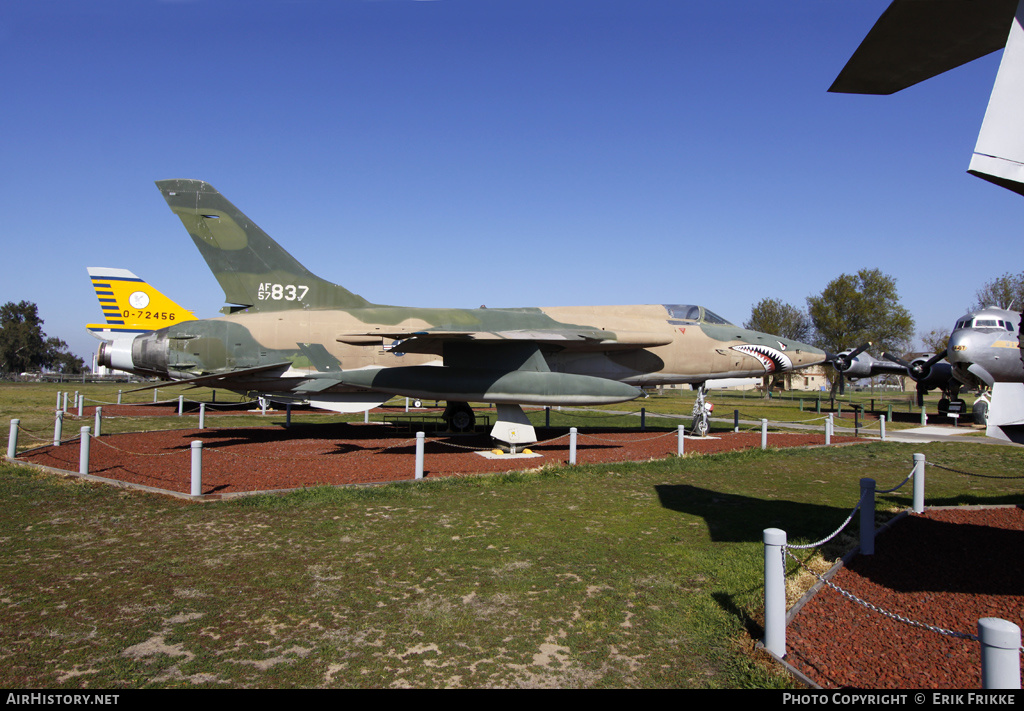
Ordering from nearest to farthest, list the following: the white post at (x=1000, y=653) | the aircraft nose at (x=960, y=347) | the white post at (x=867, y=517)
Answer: the white post at (x=1000, y=653) < the white post at (x=867, y=517) < the aircraft nose at (x=960, y=347)

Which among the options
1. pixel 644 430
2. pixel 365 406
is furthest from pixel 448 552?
pixel 644 430

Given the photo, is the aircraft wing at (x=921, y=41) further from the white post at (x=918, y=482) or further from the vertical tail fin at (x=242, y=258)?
the vertical tail fin at (x=242, y=258)

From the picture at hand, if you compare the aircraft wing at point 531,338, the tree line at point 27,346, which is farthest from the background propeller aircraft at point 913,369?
the tree line at point 27,346

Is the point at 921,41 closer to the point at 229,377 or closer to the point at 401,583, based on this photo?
the point at 401,583

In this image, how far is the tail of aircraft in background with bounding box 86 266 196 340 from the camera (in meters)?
22.7

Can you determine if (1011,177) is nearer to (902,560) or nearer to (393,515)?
(902,560)

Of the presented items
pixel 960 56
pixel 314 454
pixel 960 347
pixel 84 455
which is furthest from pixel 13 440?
pixel 960 347

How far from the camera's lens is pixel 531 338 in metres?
12.3

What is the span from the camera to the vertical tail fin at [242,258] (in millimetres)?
15203

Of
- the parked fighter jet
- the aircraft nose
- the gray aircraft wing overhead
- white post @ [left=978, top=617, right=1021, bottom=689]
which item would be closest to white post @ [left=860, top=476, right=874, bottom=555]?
the parked fighter jet

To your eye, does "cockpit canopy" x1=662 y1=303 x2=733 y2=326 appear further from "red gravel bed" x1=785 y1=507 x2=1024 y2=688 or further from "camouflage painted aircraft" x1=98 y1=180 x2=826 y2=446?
"red gravel bed" x1=785 y1=507 x2=1024 y2=688

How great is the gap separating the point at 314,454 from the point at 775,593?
1157 cm

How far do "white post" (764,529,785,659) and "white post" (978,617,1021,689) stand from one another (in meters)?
1.40

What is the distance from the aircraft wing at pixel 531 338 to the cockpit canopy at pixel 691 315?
3.03 feet
